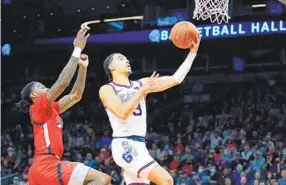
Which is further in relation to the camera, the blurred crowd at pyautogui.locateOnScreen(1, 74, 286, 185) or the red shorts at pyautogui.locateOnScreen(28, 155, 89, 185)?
the blurred crowd at pyautogui.locateOnScreen(1, 74, 286, 185)

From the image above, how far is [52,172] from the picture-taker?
25.4 ft

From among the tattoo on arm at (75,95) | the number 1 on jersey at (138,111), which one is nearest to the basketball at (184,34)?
the number 1 on jersey at (138,111)

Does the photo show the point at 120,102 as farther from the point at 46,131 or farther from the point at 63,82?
the point at 46,131

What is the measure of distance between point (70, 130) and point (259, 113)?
6.12 meters

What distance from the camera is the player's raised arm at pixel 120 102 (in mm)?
7219

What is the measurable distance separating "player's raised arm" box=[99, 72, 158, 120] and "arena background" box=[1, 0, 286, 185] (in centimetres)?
935

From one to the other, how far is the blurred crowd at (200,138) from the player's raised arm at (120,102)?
8446 millimetres

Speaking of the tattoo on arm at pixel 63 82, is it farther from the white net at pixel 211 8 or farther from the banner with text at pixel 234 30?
the banner with text at pixel 234 30

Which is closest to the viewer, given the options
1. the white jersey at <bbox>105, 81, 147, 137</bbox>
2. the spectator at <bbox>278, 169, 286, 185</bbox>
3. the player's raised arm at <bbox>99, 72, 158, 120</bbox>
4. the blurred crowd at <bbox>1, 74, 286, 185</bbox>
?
the player's raised arm at <bbox>99, 72, 158, 120</bbox>

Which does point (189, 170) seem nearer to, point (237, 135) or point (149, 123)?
point (237, 135)

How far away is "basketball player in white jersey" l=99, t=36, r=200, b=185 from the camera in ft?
23.9

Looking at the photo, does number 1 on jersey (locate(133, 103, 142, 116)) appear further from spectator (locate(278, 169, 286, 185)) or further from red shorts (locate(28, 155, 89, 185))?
spectator (locate(278, 169, 286, 185))

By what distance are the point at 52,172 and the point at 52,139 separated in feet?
1.24

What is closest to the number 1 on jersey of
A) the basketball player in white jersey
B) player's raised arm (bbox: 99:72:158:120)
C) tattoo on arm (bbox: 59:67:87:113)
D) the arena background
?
the basketball player in white jersey
